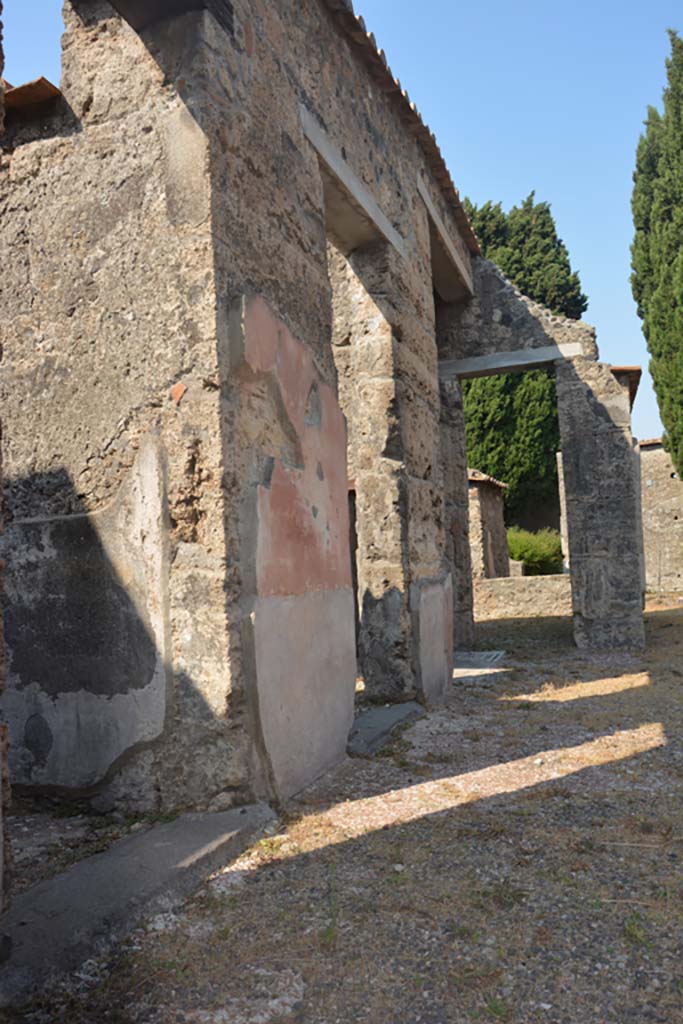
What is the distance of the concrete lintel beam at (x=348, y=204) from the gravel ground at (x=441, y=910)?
3.46 metres

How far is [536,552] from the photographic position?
19.1m

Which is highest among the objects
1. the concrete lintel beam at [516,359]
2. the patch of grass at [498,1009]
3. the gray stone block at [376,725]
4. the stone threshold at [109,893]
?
the concrete lintel beam at [516,359]

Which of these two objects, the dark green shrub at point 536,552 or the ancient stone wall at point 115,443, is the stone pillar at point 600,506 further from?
the dark green shrub at point 536,552

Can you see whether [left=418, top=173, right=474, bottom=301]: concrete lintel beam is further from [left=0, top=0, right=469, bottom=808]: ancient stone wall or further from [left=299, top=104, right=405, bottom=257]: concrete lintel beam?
[left=0, top=0, right=469, bottom=808]: ancient stone wall

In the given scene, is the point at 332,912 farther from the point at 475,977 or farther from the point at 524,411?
the point at 524,411

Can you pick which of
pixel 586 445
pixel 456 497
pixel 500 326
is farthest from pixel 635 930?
pixel 500 326

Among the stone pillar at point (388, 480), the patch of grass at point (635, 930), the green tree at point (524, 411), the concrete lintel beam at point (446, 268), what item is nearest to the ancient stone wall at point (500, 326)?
the concrete lintel beam at point (446, 268)

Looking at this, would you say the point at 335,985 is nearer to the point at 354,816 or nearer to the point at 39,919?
the point at 39,919

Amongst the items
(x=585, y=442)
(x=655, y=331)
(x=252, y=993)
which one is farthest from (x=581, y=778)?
(x=655, y=331)

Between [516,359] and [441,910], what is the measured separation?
7913mm

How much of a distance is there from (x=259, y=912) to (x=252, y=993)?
1.57 ft

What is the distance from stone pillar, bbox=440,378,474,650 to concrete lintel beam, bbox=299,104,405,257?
12.6 feet

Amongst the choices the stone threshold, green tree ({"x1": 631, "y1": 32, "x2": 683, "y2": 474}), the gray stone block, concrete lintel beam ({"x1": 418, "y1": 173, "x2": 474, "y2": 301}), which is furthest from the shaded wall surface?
the stone threshold

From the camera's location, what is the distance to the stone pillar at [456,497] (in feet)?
32.9
